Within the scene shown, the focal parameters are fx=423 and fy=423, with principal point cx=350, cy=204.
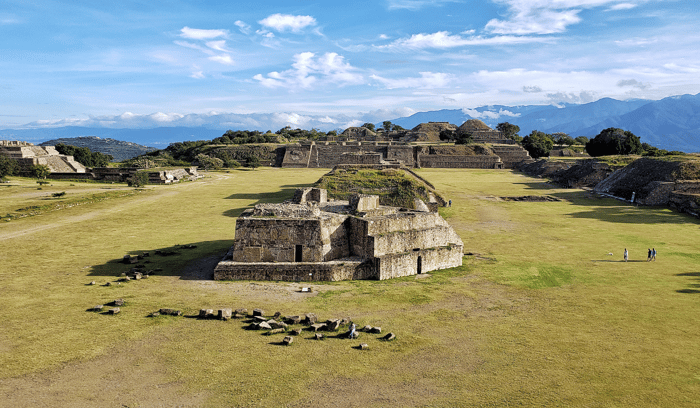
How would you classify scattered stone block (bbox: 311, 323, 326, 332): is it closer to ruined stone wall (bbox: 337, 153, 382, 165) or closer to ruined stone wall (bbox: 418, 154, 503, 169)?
ruined stone wall (bbox: 337, 153, 382, 165)

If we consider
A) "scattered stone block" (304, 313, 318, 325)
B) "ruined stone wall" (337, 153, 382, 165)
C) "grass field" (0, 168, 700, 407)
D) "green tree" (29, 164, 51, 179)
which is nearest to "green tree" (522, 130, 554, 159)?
"ruined stone wall" (337, 153, 382, 165)

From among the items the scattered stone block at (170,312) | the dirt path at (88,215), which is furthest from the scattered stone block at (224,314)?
the dirt path at (88,215)

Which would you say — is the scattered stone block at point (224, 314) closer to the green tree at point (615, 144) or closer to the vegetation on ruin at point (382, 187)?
the vegetation on ruin at point (382, 187)

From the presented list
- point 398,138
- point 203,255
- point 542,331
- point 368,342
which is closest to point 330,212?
point 203,255

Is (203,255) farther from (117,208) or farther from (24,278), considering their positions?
(117,208)

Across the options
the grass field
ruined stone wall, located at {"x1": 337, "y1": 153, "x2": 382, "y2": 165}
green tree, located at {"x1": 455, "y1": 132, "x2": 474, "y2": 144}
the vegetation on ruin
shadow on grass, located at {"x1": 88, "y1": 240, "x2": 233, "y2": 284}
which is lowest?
the grass field

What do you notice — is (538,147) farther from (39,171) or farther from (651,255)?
(39,171)

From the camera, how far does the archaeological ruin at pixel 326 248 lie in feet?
51.4

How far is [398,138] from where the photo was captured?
10850cm

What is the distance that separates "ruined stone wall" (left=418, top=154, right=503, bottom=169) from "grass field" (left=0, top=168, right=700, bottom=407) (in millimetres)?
54848

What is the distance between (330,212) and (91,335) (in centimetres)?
1019

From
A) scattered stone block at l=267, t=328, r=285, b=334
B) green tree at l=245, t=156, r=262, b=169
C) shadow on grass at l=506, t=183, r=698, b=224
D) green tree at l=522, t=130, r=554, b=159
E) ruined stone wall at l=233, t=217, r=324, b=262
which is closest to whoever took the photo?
scattered stone block at l=267, t=328, r=285, b=334

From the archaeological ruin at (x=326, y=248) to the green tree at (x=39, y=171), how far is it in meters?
45.7

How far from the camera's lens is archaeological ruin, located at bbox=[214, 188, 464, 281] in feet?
51.4
